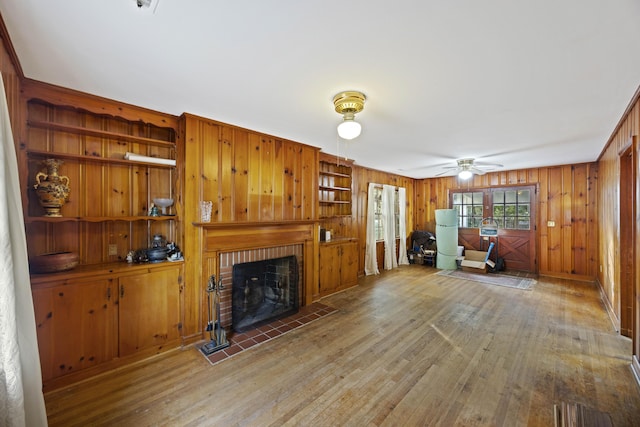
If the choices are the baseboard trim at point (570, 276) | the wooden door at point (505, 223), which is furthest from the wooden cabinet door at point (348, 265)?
the baseboard trim at point (570, 276)

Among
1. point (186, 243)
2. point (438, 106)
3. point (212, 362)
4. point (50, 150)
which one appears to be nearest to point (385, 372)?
point (212, 362)

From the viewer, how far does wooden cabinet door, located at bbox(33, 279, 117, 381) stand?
205 cm

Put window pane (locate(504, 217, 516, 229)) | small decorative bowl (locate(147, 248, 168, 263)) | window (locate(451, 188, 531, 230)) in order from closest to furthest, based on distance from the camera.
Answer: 1. small decorative bowl (locate(147, 248, 168, 263))
2. window (locate(451, 188, 531, 230))
3. window pane (locate(504, 217, 516, 229))

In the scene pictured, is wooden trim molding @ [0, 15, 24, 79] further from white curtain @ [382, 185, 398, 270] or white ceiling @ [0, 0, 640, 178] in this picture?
white curtain @ [382, 185, 398, 270]

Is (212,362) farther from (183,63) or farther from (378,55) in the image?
(378,55)

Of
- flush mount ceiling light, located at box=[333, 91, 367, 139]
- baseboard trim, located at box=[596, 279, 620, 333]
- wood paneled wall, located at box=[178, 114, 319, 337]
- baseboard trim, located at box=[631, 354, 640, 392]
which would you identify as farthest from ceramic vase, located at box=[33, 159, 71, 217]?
baseboard trim, located at box=[596, 279, 620, 333]

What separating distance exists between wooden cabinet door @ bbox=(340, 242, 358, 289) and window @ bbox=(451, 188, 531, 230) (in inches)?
153

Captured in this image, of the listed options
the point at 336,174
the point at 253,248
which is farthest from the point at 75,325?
the point at 336,174

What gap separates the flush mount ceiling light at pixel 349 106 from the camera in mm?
2236

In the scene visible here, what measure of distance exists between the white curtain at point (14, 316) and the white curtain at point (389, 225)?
593 cm

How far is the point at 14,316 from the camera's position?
1.15m

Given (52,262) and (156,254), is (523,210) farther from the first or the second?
(52,262)

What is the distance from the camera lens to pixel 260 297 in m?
3.59

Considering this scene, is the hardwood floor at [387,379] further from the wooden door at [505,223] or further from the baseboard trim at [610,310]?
the wooden door at [505,223]
